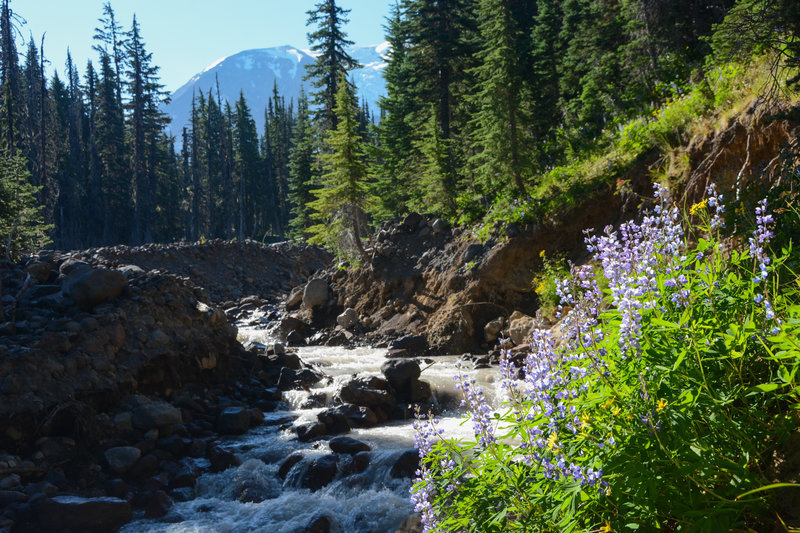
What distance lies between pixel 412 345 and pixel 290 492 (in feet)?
26.2

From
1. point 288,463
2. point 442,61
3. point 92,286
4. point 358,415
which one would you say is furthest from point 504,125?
point 92,286

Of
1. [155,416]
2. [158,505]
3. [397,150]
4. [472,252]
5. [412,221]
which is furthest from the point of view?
[397,150]

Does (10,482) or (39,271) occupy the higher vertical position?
(39,271)

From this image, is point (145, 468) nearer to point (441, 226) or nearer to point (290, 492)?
point (290, 492)

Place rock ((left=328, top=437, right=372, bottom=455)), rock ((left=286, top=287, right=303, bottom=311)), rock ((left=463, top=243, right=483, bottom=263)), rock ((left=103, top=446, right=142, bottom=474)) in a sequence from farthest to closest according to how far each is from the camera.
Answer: rock ((left=286, top=287, right=303, bottom=311)) → rock ((left=463, top=243, right=483, bottom=263)) → rock ((left=328, top=437, right=372, bottom=455)) → rock ((left=103, top=446, right=142, bottom=474))

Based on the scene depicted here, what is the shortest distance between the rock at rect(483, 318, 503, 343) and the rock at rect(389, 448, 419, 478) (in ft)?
22.3

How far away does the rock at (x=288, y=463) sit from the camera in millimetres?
8086

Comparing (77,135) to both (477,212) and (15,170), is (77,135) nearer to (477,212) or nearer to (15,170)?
(15,170)

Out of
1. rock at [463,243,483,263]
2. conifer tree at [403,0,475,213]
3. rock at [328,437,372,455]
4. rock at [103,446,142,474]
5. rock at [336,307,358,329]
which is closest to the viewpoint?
rock at [103,446,142,474]

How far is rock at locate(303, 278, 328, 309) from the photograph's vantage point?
20750 mm

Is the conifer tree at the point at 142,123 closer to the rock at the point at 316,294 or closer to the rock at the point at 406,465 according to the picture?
the rock at the point at 316,294

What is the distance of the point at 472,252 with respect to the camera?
50.7 ft

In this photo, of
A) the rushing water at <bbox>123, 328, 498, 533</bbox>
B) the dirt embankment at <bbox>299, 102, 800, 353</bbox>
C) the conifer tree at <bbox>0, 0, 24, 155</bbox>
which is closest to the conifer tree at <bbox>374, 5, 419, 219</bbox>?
the dirt embankment at <bbox>299, 102, 800, 353</bbox>

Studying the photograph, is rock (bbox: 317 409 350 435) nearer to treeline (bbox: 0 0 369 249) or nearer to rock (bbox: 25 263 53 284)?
rock (bbox: 25 263 53 284)
